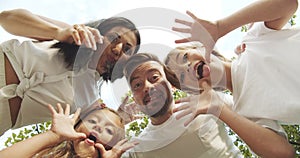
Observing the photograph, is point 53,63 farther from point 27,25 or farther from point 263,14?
point 263,14

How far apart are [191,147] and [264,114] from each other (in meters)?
0.23

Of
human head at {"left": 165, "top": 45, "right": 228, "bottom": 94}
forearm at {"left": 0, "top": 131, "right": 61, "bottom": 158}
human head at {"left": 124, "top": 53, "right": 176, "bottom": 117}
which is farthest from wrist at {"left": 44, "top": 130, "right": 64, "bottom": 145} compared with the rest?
human head at {"left": 165, "top": 45, "right": 228, "bottom": 94}

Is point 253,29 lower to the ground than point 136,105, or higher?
higher

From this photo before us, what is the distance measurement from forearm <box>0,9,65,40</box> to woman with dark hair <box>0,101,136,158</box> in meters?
0.20

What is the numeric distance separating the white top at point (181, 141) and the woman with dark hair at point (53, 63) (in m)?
0.19

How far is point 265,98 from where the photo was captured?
95 centimetres

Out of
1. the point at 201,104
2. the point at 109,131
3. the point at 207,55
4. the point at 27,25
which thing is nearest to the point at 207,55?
the point at 207,55

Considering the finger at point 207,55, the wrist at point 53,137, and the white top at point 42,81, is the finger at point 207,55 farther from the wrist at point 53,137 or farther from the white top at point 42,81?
the wrist at point 53,137

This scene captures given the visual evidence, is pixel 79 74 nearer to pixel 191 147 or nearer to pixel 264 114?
pixel 191 147

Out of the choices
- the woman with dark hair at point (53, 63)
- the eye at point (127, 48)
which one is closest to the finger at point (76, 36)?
the woman with dark hair at point (53, 63)

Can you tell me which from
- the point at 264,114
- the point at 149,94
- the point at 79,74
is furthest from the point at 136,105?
the point at 264,114

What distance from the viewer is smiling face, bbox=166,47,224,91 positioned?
99 cm

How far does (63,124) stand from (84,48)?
22 cm

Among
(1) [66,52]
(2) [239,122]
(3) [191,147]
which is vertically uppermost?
(1) [66,52]
